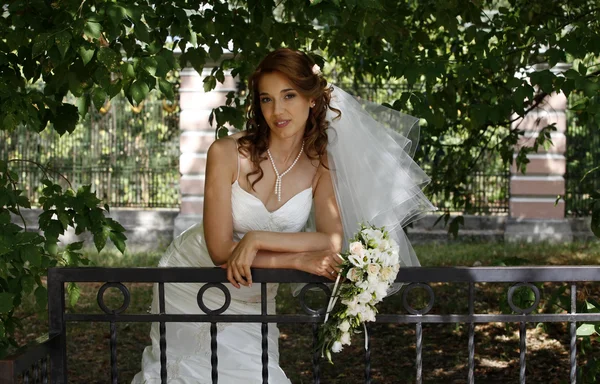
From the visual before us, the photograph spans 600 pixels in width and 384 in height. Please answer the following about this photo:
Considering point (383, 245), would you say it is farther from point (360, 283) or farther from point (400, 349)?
point (400, 349)

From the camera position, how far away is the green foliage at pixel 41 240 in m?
3.72

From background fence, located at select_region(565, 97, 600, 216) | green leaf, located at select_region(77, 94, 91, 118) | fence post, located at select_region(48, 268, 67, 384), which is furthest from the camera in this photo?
background fence, located at select_region(565, 97, 600, 216)

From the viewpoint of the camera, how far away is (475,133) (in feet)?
22.2

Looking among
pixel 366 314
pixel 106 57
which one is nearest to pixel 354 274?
pixel 366 314

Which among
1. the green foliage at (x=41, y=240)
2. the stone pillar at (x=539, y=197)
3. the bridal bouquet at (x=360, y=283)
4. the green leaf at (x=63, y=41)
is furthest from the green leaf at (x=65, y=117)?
the stone pillar at (x=539, y=197)

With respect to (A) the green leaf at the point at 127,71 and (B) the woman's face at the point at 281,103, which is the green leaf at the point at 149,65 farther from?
(B) the woman's face at the point at 281,103

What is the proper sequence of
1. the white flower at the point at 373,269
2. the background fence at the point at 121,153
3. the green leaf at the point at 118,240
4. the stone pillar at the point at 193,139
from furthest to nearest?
the background fence at the point at 121,153 → the stone pillar at the point at 193,139 → the green leaf at the point at 118,240 → the white flower at the point at 373,269

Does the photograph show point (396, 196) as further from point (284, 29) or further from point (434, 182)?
point (434, 182)

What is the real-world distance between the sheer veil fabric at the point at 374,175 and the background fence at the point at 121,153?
967cm

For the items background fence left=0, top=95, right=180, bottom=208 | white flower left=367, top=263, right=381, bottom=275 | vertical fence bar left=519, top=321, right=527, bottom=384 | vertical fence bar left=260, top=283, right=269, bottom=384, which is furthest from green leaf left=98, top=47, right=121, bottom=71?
background fence left=0, top=95, right=180, bottom=208

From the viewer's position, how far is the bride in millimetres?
3301

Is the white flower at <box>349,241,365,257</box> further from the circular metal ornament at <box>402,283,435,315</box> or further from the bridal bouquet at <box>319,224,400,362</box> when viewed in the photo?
the circular metal ornament at <box>402,283,435,315</box>

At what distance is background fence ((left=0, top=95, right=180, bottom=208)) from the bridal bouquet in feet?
34.0

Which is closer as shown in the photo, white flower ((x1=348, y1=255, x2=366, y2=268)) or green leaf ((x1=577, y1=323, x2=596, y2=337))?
white flower ((x1=348, y1=255, x2=366, y2=268))
